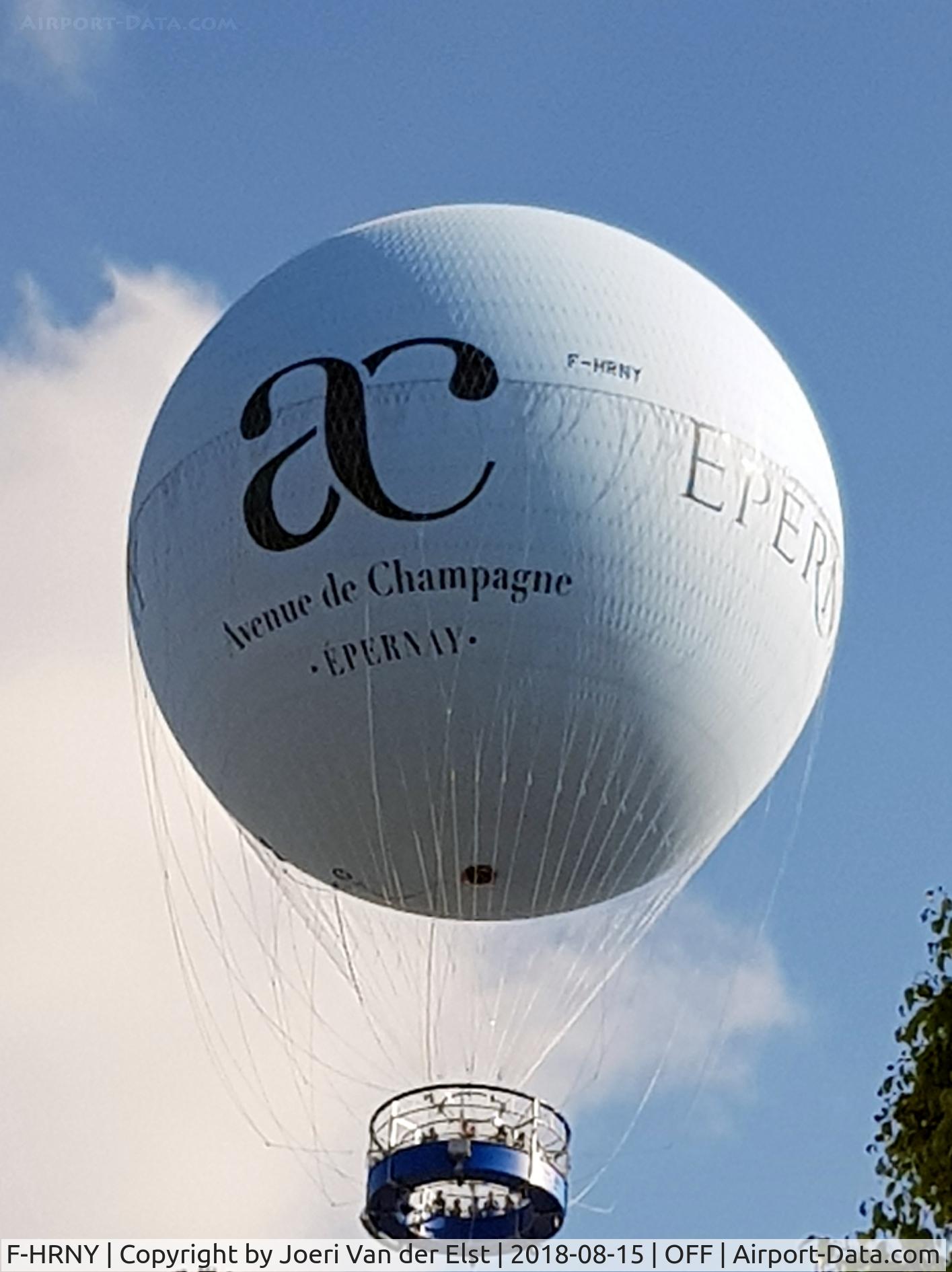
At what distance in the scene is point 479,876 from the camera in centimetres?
2523

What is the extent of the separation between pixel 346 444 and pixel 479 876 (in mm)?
4016

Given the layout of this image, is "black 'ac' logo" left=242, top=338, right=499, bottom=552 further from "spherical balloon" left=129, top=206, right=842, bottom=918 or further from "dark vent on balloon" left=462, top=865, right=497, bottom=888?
"dark vent on balloon" left=462, top=865, right=497, bottom=888

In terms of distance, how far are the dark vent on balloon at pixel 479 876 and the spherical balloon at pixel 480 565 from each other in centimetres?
4

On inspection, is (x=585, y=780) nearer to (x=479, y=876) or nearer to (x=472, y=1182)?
(x=479, y=876)

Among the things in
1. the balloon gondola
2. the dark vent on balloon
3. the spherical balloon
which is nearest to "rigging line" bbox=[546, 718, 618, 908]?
the spherical balloon

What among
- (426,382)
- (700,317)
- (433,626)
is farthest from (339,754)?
(700,317)

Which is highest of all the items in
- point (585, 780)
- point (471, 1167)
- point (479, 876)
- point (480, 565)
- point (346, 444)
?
point (346, 444)

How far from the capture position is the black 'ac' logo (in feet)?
78.2

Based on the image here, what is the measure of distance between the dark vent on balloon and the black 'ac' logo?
3.24 meters

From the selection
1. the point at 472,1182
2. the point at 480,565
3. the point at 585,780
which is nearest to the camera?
the point at 480,565

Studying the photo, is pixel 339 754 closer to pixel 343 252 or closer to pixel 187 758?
pixel 187 758

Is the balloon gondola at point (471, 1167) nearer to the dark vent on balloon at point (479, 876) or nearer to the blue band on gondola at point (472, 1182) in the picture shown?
the blue band on gondola at point (472, 1182)

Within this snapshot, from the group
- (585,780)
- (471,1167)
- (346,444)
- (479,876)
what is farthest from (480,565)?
(471,1167)

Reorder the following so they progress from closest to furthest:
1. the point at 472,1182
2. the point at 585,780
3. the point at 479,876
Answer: the point at 585,780 → the point at 472,1182 → the point at 479,876
